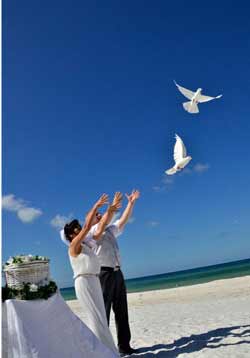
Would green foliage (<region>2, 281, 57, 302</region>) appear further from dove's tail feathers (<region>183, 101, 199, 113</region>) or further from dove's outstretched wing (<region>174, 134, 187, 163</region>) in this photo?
dove's tail feathers (<region>183, 101, 199, 113</region>)

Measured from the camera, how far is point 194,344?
6.44 meters

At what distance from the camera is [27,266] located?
446 centimetres

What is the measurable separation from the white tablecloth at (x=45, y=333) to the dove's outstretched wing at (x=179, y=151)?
319 cm

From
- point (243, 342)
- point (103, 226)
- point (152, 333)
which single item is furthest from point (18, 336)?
point (152, 333)

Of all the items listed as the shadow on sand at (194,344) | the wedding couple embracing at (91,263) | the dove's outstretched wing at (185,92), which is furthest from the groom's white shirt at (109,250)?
the dove's outstretched wing at (185,92)

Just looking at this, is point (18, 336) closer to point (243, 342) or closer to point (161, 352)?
point (161, 352)

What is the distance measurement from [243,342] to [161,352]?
1.13m

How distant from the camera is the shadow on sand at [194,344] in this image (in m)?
6.09

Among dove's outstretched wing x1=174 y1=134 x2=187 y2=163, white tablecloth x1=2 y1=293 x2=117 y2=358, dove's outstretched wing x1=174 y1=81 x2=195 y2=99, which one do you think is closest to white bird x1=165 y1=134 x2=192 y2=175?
dove's outstretched wing x1=174 y1=134 x2=187 y2=163

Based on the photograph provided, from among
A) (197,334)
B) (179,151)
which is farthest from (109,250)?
(197,334)

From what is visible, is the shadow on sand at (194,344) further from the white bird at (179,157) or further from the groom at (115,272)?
the white bird at (179,157)

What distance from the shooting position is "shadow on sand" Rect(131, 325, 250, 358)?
6.09 meters

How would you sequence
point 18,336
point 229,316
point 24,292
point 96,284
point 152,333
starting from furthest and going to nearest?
point 229,316, point 152,333, point 96,284, point 24,292, point 18,336

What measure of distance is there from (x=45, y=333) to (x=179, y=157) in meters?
3.61
